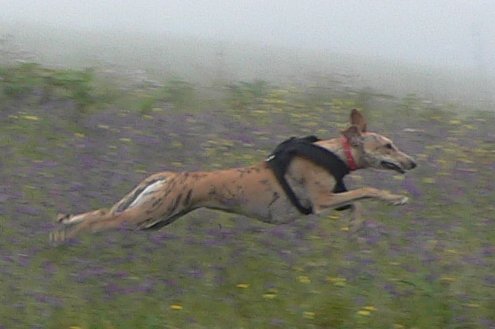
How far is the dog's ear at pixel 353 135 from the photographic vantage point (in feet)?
26.7

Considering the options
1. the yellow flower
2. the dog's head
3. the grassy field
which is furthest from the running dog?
the yellow flower

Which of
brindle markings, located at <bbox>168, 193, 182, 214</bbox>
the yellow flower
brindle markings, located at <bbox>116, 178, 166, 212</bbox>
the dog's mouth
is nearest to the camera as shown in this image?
the yellow flower

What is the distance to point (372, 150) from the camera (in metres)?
8.22

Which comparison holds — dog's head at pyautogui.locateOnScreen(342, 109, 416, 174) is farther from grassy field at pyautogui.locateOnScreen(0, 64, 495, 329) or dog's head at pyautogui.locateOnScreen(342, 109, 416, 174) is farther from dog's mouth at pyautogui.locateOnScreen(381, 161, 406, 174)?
grassy field at pyautogui.locateOnScreen(0, 64, 495, 329)

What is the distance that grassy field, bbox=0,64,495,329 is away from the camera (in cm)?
645

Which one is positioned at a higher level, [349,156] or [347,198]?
[349,156]

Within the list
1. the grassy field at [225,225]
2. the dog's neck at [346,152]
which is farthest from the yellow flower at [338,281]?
the dog's neck at [346,152]

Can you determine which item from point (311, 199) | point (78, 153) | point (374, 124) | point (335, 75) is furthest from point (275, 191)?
point (335, 75)

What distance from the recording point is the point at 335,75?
493 inches

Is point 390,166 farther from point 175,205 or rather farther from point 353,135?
point 175,205

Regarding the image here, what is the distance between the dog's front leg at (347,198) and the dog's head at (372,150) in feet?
0.87

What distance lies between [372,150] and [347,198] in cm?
45

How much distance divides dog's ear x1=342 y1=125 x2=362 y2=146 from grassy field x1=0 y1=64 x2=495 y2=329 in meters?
0.54

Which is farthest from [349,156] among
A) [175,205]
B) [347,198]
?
[175,205]
